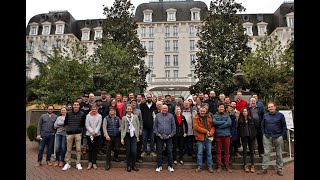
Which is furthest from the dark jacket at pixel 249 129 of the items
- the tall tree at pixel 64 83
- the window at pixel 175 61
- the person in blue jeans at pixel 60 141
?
the window at pixel 175 61

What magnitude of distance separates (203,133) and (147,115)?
6.69 feet

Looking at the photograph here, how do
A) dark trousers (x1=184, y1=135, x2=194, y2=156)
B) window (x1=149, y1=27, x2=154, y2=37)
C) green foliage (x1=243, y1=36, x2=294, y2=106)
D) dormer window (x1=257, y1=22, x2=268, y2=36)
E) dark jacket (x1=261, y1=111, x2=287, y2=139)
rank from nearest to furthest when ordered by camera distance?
dark jacket (x1=261, y1=111, x2=287, y2=139) < dark trousers (x1=184, y1=135, x2=194, y2=156) < green foliage (x1=243, y1=36, x2=294, y2=106) < dormer window (x1=257, y1=22, x2=268, y2=36) < window (x1=149, y1=27, x2=154, y2=37)

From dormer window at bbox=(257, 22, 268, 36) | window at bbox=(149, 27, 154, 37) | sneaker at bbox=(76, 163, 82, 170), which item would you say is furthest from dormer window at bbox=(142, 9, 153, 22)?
sneaker at bbox=(76, 163, 82, 170)

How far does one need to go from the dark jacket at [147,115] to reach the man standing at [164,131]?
2.19 ft

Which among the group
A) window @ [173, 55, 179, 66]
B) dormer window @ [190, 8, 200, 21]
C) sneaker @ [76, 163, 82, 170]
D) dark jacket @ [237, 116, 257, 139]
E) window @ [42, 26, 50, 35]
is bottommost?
sneaker @ [76, 163, 82, 170]

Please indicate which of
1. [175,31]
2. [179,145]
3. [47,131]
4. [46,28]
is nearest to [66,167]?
[47,131]

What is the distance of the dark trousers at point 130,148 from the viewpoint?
8351mm

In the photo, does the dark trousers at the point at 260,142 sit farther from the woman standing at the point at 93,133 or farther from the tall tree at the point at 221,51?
the tall tree at the point at 221,51

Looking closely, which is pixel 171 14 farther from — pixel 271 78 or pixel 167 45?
pixel 271 78

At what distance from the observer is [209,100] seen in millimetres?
9836

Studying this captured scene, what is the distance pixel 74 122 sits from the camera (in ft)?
28.5

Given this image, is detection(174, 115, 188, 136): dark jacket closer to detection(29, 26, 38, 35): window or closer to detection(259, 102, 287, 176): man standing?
detection(259, 102, 287, 176): man standing

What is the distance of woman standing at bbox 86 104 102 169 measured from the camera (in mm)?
8609

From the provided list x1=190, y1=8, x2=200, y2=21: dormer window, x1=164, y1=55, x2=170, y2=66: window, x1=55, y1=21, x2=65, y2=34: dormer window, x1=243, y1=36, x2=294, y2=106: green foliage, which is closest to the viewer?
x1=243, y1=36, x2=294, y2=106: green foliage
